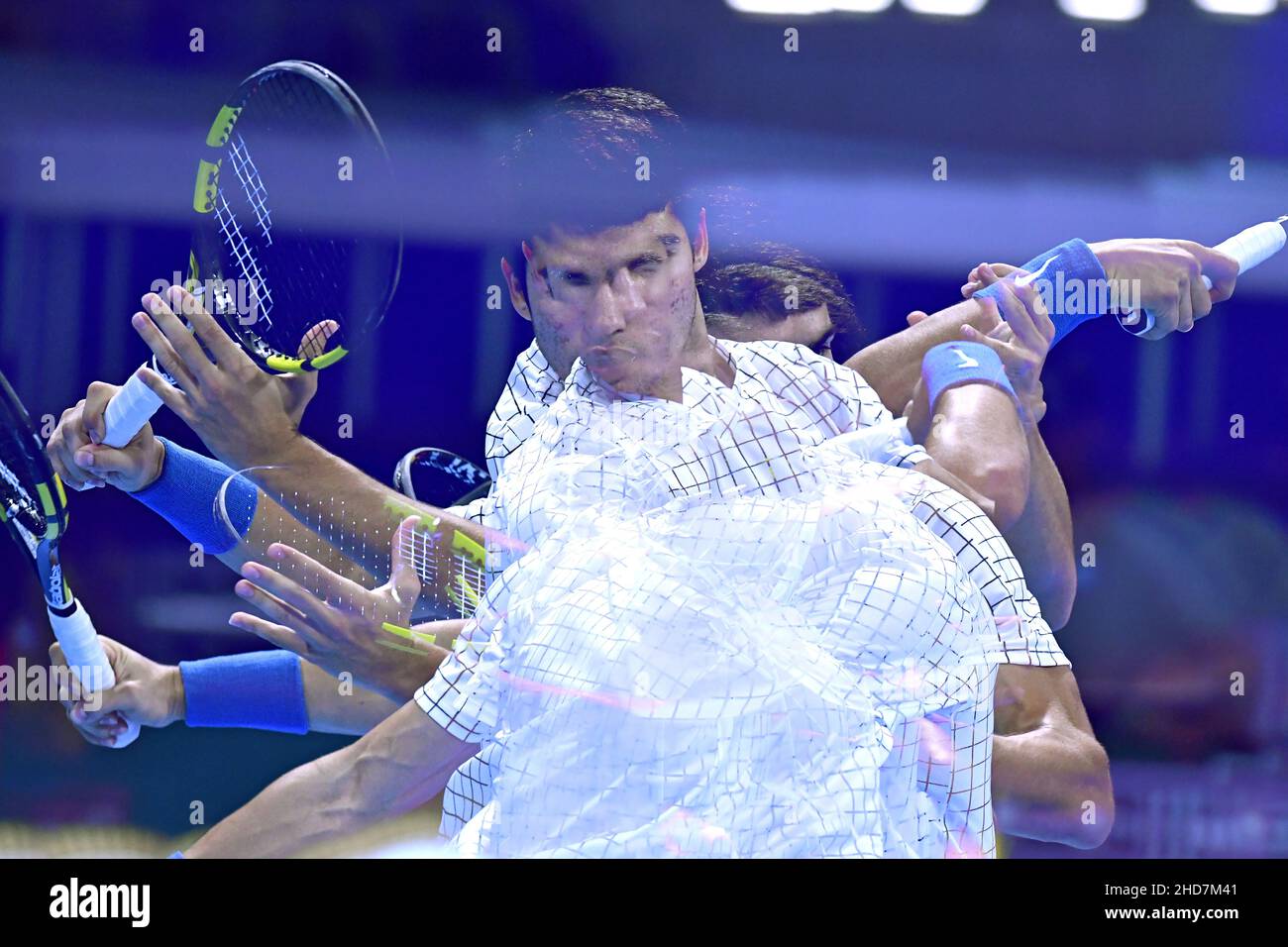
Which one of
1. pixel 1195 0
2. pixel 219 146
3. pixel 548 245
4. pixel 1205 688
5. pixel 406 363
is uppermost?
pixel 1195 0

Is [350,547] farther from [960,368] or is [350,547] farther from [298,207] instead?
[960,368]

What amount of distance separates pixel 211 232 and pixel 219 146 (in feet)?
0.42

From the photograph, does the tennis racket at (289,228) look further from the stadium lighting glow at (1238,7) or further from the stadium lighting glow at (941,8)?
the stadium lighting glow at (1238,7)

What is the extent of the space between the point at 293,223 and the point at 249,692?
686 millimetres

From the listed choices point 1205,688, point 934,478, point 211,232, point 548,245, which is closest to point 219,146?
point 211,232

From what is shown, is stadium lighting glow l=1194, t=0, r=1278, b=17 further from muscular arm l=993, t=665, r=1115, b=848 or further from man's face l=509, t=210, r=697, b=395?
muscular arm l=993, t=665, r=1115, b=848

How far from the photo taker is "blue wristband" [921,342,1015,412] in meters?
2.33

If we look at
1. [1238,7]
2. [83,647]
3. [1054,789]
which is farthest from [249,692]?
[1238,7]

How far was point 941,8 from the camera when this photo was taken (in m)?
2.39

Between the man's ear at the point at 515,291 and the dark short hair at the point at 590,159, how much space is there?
0.4 inches

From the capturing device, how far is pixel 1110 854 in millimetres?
2330

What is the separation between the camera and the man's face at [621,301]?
7.27 feet

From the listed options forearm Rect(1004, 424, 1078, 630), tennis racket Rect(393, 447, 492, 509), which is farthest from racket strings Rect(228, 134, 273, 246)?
forearm Rect(1004, 424, 1078, 630)
